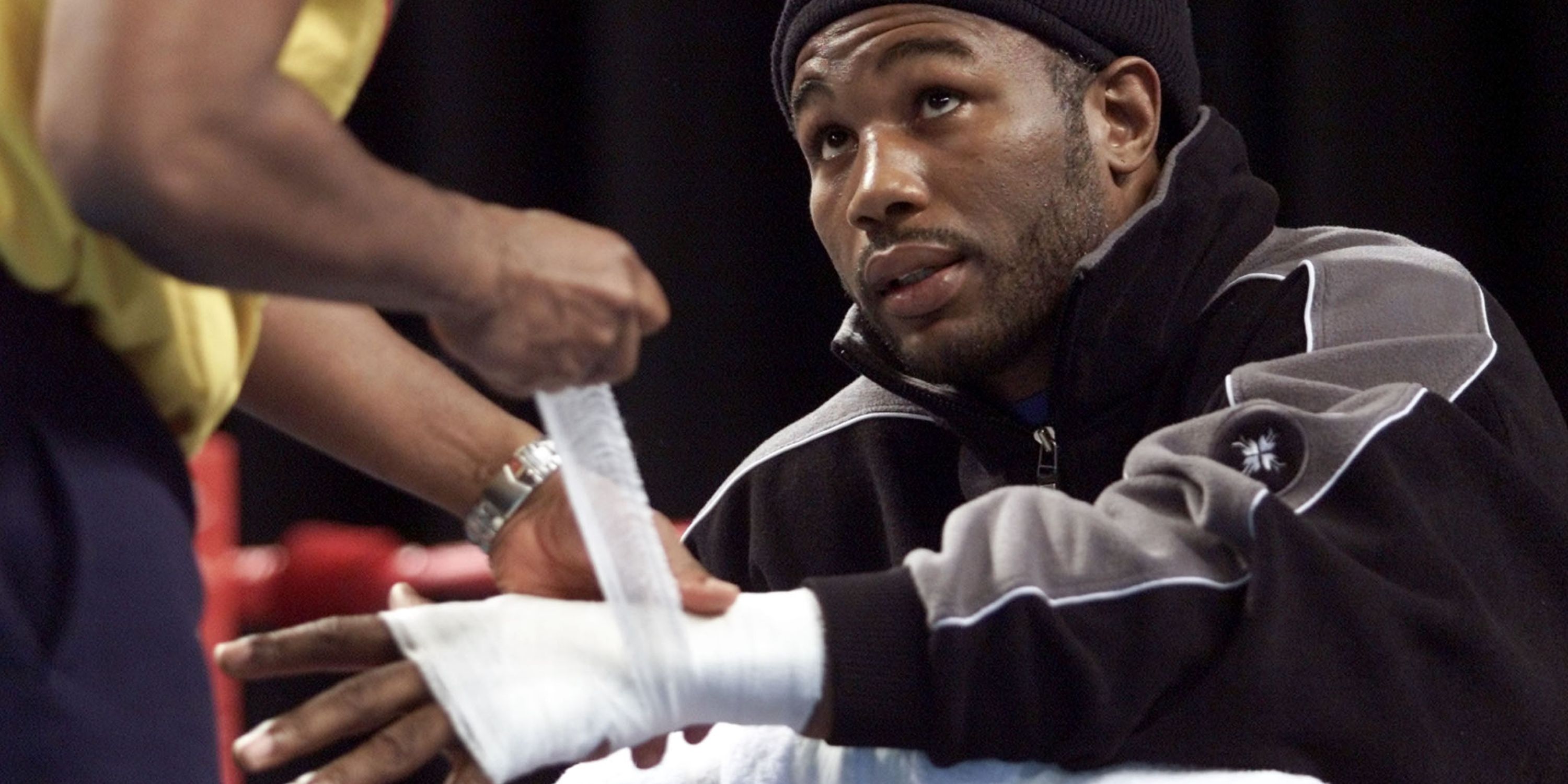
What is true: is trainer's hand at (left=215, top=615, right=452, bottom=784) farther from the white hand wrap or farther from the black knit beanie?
the black knit beanie

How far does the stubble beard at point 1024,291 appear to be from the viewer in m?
1.18

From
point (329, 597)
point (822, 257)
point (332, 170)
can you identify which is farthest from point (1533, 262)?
point (332, 170)

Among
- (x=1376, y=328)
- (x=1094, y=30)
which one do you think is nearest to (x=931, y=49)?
(x=1094, y=30)

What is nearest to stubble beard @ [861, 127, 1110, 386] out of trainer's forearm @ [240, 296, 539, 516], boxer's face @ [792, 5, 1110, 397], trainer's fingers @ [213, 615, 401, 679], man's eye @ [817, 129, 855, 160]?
boxer's face @ [792, 5, 1110, 397]

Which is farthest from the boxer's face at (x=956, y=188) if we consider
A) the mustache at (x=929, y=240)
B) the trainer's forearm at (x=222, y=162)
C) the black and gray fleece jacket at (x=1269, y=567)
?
the trainer's forearm at (x=222, y=162)

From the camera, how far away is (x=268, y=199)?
1.79 ft

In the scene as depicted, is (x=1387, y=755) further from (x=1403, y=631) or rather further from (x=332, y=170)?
(x=332, y=170)

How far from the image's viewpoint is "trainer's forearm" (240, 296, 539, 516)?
807 millimetres

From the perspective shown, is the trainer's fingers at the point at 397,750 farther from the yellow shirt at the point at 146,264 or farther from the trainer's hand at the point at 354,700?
the yellow shirt at the point at 146,264

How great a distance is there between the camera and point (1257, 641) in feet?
2.74

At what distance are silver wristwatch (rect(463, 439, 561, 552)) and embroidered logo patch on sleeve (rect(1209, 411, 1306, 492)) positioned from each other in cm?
33

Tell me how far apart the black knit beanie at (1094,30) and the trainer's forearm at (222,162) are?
71cm

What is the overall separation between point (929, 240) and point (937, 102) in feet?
0.33

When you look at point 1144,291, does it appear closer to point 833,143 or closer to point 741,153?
→ point 833,143
